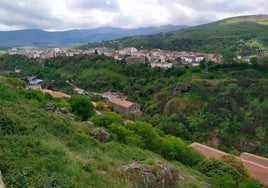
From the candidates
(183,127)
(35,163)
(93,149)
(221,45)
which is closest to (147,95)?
(183,127)

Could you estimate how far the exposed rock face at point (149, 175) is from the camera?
1168 centimetres

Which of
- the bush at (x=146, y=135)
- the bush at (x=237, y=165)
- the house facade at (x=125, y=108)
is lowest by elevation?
the house facade at (x=125, y=108)

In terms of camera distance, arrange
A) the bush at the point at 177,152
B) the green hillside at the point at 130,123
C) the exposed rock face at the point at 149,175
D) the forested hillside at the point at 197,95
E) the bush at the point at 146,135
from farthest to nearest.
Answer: the forested hillside at the point at 197,95
the bush at the point at 146,135
the bush at the point at 177,152
the exposed rock face at the point at 149,175
the green hillside at the point at 130,123

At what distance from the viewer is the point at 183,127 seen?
4125 cm

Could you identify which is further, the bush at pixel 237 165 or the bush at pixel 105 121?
the bush at pixel 105 121

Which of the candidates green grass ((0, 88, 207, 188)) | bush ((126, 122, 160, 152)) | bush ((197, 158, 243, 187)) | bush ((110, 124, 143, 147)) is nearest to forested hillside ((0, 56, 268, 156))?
bush ((126, 122, 160, 152))

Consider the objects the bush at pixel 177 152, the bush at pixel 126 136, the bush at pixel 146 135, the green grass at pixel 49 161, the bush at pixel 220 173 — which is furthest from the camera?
the bush at pixel 146 135

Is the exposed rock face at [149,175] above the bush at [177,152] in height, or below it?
above

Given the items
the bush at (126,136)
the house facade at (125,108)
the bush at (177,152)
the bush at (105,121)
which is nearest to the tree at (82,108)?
the bush at (105,121)

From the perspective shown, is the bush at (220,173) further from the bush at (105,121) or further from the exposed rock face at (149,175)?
the exposed rock face at (149,175)

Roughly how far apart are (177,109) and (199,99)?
383cm

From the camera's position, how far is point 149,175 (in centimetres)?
1205

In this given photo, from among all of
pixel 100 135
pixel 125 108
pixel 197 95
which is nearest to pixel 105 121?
pixel 100 135

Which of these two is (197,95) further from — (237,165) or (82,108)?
(237,165)
